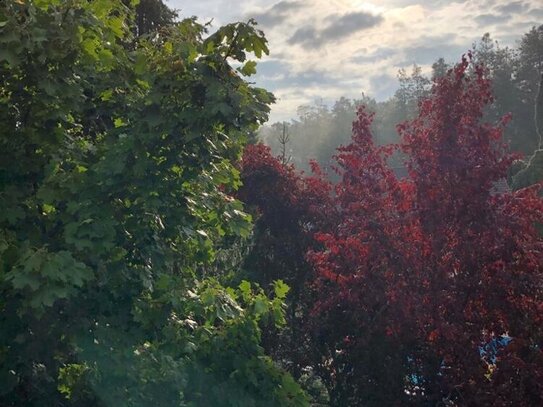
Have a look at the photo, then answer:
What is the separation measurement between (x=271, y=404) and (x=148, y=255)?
1.43 meters

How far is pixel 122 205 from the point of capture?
420cm

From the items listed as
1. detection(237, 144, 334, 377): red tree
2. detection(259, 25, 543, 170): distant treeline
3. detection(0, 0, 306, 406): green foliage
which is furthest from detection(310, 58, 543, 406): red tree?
detection(259, 25, 543, 170): distant treeline

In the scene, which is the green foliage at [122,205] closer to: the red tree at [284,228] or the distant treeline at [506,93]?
the red tree at [284,228]

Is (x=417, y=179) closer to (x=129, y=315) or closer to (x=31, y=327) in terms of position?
(x=129, y=315)

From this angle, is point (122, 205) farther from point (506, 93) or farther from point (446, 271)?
point (506, 93)

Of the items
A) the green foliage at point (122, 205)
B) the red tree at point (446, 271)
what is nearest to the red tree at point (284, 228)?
the red tree at point (446, 271)

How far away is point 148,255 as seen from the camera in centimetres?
428

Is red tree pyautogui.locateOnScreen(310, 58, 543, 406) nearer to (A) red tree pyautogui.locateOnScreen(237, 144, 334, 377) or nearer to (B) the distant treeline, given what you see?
(A) red tree pyautogui.locateOnScreen(237, 144, 334, 377)

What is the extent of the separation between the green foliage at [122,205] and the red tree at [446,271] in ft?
7.34

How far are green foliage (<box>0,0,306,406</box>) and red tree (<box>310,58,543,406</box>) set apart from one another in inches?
88.1

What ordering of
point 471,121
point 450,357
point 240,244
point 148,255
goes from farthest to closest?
point 240,244, point 471,121, point 450,357, point 148,255

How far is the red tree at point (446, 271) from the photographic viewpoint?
18.5ft

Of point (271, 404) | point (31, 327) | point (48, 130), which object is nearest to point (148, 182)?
point (48, 130)

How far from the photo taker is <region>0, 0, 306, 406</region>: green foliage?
382 cm
